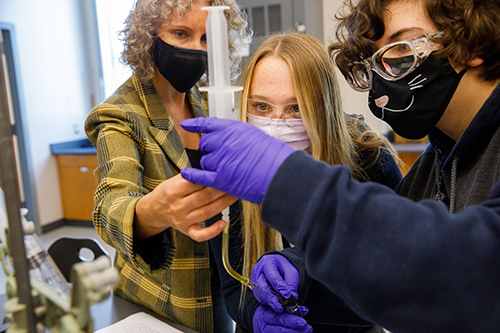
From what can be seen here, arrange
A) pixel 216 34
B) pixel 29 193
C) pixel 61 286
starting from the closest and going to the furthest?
1. pixel 61 286
2. pixel 216 34
3. pixel 29 193

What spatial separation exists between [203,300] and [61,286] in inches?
32.4

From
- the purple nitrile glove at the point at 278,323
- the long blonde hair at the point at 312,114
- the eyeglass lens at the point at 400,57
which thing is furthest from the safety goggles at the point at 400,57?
the purple nitrile glove at the point at 278,323

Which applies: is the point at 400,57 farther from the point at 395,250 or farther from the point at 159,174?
the point at 159,174

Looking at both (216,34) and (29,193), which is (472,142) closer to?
(216,34)

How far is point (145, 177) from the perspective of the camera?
1.31 meters

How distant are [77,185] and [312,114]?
425 centimetres

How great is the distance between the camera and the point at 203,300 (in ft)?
4.22

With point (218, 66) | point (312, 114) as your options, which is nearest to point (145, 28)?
point (312, 114)

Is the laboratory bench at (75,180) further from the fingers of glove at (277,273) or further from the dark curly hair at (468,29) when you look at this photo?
the dark curly hair at (468,29)

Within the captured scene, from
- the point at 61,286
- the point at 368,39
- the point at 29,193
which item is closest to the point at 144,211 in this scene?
the point at 61,286

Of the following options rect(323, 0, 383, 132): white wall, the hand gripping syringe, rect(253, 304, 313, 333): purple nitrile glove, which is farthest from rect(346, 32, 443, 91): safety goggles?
rect(323, 0, 383, 132): white wall

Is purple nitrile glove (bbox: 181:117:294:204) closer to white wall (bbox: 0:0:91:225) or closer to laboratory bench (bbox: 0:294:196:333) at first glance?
laboratory bench (bbox: 0:294:196:333)

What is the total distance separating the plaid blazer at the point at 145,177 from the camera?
1.12 meters

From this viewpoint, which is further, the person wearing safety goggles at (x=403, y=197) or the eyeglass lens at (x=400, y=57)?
the eyeglass lens at (x=400, y=57)
